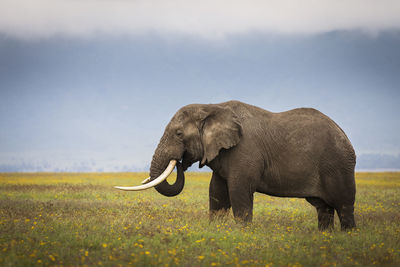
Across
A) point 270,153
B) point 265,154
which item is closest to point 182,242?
point 265,154

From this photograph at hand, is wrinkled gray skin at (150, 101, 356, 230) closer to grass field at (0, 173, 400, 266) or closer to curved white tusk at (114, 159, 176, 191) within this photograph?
curved white tusk at (114, 159, 176, 191)

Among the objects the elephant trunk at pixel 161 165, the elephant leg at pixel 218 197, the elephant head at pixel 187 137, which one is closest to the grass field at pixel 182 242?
the elephant leg at pixel 218 197

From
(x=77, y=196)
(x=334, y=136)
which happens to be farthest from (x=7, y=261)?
(x=77, y=196)

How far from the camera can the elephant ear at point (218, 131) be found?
11320mm

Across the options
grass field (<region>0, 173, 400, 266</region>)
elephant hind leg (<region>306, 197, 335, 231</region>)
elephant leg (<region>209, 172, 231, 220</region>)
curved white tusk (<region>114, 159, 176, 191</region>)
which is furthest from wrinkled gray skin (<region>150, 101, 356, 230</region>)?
grass field (<region>0, 173, 400, 266</region>)

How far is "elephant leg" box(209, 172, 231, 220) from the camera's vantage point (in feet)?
40.3

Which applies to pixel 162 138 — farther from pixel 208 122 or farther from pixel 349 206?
pixel 349 206

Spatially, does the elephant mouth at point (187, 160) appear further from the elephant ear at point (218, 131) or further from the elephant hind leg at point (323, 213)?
the elephant hind leg at point (323, 213)

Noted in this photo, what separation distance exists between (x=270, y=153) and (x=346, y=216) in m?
2.59

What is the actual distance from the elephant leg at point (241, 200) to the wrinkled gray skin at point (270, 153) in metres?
0.03

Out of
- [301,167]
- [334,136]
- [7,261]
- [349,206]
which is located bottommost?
[7,261]

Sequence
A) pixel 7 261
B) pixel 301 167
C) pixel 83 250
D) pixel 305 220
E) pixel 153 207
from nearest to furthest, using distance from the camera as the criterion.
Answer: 1. pixel 7 261
2. pixel 83 250
3. pixel 301 167
4. pixel 305 220
5. pixel 153 207

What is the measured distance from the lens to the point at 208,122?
11750mm

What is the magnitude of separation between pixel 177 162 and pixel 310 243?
395cm
